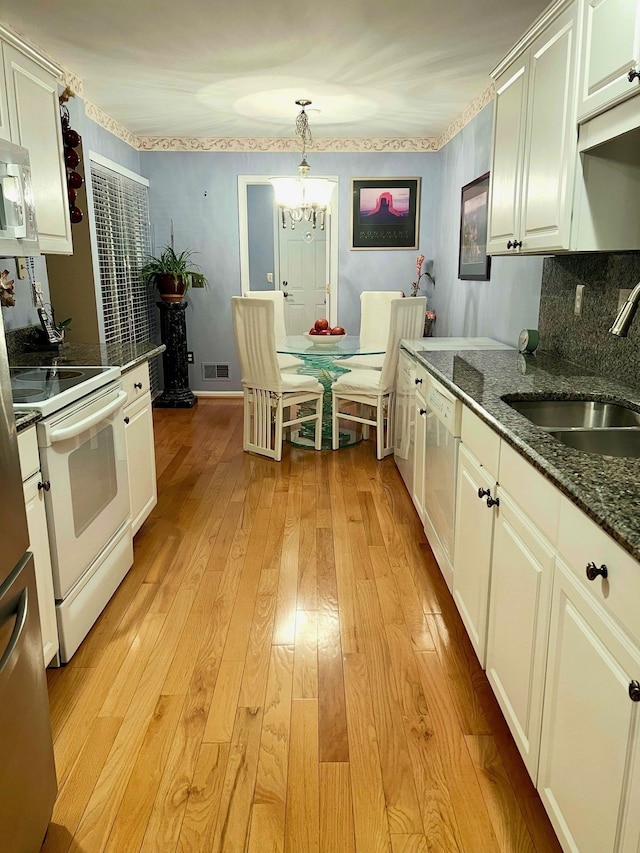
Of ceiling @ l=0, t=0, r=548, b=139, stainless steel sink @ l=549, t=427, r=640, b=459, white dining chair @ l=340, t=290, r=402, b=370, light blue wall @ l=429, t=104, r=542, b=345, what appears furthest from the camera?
white dining chair @ l=340, t=290, r=402, b=370

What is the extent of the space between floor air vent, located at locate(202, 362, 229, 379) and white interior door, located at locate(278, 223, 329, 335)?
1840 millimetres

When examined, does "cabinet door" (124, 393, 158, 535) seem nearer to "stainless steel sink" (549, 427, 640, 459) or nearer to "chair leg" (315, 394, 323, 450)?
"chair leg" (315, 394, 323, 450)

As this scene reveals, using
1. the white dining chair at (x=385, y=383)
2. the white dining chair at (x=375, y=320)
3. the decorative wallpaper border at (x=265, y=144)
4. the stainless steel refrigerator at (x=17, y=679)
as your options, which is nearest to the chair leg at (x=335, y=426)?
the white dining chair at (x=385, y=383)

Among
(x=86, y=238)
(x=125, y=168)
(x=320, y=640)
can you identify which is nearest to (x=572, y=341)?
(x=320, y=640)

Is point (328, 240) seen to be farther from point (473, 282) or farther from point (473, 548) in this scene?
point (473, 548)

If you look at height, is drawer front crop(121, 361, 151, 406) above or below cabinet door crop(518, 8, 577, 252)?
below

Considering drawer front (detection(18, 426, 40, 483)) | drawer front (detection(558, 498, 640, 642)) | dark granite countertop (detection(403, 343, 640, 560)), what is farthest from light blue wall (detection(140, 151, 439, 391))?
drawer front (detection(558, 498, 640, 642))

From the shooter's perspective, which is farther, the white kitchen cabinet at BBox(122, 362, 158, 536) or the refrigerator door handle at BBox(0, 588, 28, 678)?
the white kitchen cabinet at BBox(122, 362, 158, 536)

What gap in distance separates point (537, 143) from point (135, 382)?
1.97 m

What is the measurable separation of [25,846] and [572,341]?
258 centimetres

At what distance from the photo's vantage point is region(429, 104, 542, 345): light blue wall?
140 inches

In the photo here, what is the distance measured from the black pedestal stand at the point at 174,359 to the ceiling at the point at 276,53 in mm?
1631

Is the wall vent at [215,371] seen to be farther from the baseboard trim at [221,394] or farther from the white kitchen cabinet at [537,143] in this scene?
the white kitchen cabinet at [537,143]

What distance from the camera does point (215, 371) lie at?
6.40 m
